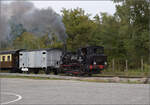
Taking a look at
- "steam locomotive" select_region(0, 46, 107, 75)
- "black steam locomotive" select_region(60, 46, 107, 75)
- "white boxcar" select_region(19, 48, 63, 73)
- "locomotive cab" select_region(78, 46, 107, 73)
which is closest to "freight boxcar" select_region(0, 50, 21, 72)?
"steam locomotive" select_region(0, 46, 107, 75)

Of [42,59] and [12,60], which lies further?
[12,60]

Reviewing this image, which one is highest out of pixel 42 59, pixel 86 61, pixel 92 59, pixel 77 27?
pixel 77 27

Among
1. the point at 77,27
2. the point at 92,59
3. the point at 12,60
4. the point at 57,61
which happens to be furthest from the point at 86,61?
the point at 12,60

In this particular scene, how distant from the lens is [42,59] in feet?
86.2

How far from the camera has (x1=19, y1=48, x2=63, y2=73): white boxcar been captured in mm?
25938

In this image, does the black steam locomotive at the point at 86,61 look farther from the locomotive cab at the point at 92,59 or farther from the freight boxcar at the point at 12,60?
the freight boxcar at the point at 12,60

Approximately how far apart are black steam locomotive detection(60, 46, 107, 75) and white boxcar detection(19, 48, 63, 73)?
98.6 inches

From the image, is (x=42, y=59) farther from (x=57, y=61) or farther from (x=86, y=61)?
(x=86, y=61)

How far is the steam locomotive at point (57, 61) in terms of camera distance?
885 inches

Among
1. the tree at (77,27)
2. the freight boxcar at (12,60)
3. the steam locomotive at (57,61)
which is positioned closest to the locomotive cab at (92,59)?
the steam locomotive at (57,61)

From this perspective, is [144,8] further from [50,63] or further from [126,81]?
[126,81]

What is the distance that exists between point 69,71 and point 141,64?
25.8 feet

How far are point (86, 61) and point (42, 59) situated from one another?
599cm

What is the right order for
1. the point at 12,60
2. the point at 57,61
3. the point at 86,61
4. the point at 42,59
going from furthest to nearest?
the point at 12,60
the point at 42,59
the point at 57,61
the point at 86,61
